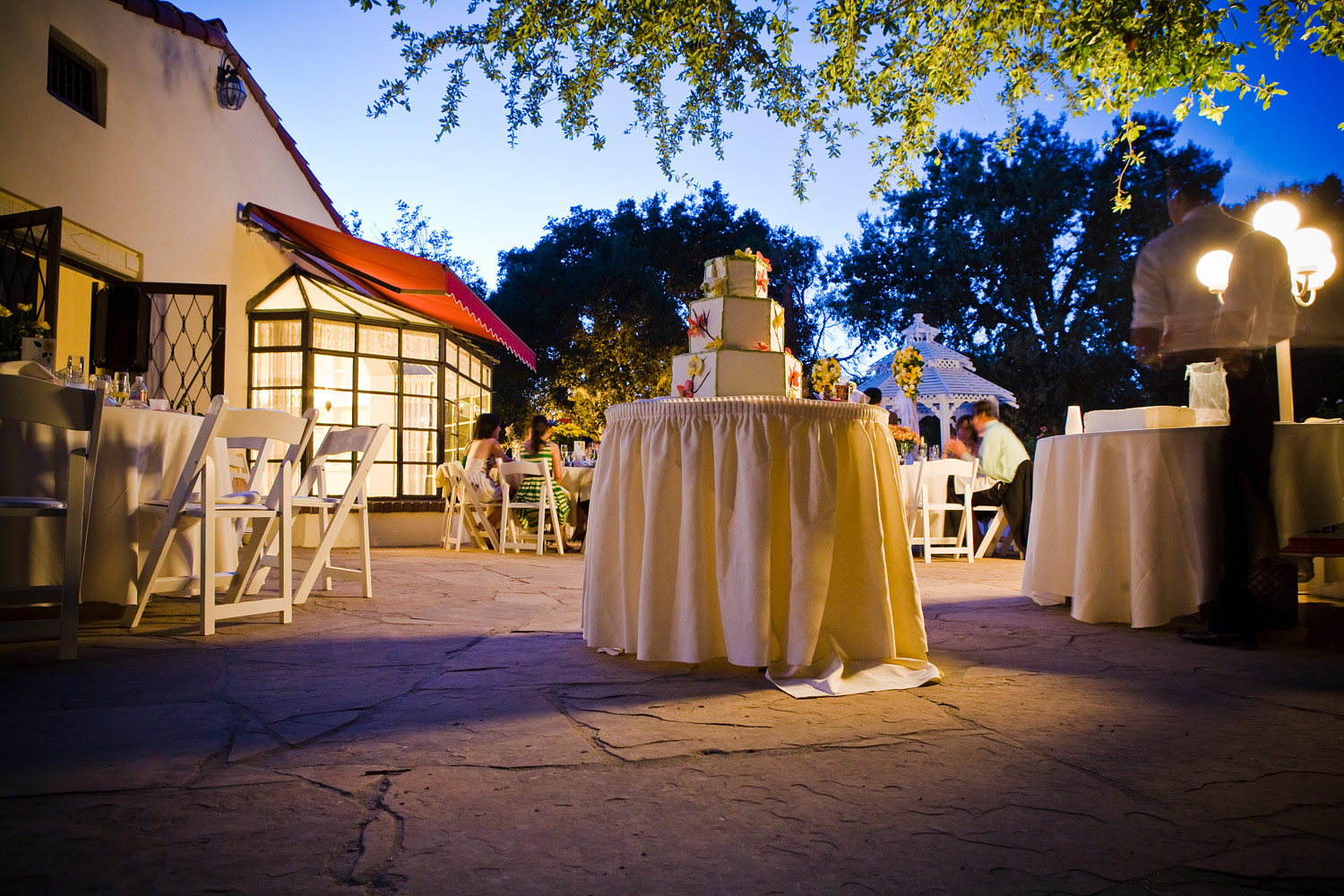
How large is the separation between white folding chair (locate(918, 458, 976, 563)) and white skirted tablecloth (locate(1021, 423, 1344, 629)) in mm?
3568

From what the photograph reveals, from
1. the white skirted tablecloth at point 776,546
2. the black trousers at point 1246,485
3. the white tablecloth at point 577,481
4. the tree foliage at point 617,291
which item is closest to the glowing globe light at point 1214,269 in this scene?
the black trousers at point 1246,485

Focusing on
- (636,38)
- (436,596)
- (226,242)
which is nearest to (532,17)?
(636,38)

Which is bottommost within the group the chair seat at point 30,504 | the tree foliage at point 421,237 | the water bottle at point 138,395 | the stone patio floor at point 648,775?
the stone patio floor at point 648,775

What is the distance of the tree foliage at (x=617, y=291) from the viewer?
1855 centimetres

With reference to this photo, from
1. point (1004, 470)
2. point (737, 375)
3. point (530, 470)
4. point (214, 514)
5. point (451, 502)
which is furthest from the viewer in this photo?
point (451, 502)

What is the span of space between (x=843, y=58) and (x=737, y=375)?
312 cm

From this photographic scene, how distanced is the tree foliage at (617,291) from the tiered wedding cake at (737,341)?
48.1 feet

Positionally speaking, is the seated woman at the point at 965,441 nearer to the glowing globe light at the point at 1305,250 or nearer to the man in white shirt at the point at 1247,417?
the glowing globe light at the point at 1305,250

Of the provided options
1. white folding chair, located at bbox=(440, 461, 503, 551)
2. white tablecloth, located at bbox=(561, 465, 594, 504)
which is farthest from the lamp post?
white folding chair, located at bbox=(440, 461, 503, 551)

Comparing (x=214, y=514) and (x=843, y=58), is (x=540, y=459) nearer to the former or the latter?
(x=843, y=58)

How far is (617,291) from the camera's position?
20.4 metres

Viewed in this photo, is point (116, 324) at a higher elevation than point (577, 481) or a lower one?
higher

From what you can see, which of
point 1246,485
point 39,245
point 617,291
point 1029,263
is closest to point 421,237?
point 617,291

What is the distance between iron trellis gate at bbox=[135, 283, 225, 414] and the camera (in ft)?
25.4
